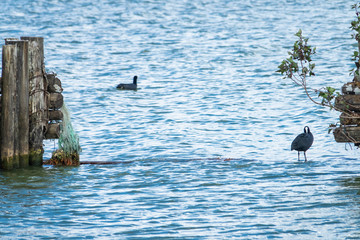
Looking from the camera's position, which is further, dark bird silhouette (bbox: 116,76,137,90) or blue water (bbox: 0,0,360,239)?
dark bird silhouette (bbox: 116,76,137,90)

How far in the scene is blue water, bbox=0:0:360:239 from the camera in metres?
10.6

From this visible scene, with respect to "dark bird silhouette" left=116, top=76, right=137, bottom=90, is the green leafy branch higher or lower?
higher

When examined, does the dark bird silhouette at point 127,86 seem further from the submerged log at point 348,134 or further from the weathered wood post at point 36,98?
the submerged log at point 348,134

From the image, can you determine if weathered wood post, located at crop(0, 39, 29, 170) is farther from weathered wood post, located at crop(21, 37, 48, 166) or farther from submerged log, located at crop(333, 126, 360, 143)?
submerged log, located at crop(333, 126, 360, 143)

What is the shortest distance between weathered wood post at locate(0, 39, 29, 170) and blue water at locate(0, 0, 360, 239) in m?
0.44

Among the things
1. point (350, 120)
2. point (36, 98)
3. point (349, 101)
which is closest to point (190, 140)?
point (36, 98)

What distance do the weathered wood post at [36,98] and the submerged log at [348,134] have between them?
5.80 meters

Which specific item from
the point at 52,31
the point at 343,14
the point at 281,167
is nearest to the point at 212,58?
the point at 52,31

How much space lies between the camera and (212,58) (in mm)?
32531

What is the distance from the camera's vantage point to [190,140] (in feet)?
58.3

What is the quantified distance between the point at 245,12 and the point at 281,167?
109 feet

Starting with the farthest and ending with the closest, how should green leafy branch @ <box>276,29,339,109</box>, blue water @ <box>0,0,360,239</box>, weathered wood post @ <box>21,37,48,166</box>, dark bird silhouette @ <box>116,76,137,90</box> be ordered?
dark bird silhouette @ <box>116,76,137,90</box> → weathered wood post @ <box>21,37,48,166</box> → green leafy branch @ <box>276,29,339,109</box> → blue water @ <box>0,0,360,239</box>

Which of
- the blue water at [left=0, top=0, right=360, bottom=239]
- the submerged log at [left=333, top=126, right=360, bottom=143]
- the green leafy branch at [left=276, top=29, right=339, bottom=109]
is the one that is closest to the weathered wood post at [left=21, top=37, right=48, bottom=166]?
the blue water at [left=0, top=0, right=360, bottom=239]

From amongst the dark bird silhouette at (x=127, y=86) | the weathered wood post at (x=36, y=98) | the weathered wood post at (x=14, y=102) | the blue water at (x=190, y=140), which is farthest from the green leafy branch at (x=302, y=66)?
the dark bird silhouette at (x=127, y=86)
